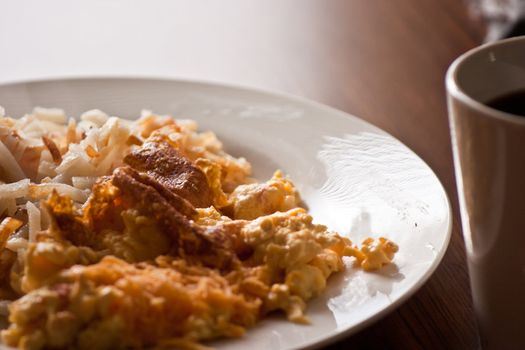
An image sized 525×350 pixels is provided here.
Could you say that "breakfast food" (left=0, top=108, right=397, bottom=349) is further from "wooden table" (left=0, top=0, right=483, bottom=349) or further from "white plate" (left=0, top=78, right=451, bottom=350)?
"wooden table" (left=0, top=0, right=483, bottom=349)

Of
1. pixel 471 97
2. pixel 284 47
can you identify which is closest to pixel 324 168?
pixel 471 97

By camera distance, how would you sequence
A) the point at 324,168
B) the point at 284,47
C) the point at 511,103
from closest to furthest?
the point at 511,103 < the point at 324,168 < the point at 284,47

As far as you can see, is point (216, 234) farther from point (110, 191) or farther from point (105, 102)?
point (105, 102)

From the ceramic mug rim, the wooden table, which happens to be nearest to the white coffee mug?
the ceramic mug rim

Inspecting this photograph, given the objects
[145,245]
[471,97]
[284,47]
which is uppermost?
[471,97]

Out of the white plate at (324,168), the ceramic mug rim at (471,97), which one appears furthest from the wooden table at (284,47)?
the ceramic mug rim at (471,97)

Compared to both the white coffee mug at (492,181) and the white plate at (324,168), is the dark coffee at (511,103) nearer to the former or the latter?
the white coffee mug at (492,181)

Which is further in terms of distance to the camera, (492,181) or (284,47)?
(284,47)

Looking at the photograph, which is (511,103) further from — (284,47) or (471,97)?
(284,47)
